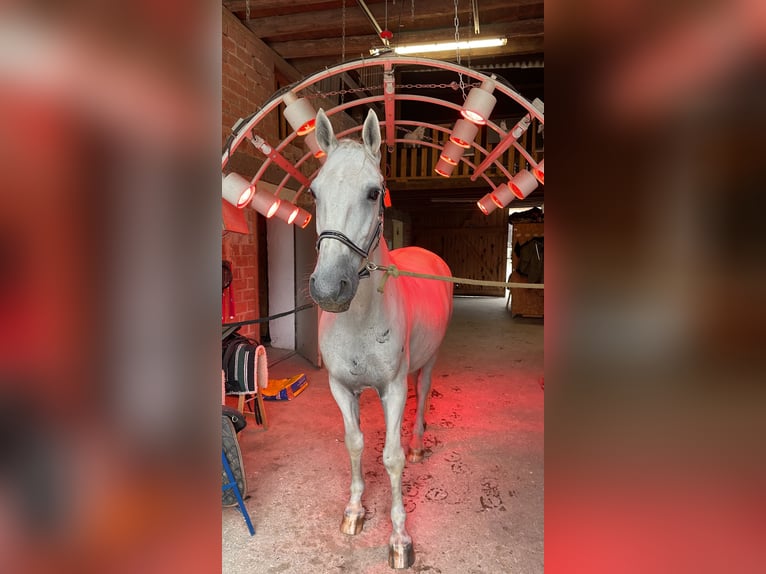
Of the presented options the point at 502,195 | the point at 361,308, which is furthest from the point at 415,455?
the point at 502,195

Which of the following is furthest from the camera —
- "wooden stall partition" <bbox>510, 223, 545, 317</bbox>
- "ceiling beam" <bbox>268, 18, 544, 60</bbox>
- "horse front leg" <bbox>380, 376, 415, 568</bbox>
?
"wooden stall partition" <bbox>510, 223, 545, 317</bbox>

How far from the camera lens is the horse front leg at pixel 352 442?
6.41ft

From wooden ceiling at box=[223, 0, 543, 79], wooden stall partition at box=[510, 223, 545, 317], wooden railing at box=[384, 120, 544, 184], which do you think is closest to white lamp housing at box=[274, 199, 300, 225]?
wooden ceiling at box=[223, 0, 543, 79]

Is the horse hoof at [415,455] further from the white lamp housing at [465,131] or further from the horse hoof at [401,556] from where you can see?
the white lamp housing at [465,131]

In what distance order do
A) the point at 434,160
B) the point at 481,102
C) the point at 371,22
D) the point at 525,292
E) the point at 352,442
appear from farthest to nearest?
the point at 525,292, the point at 434,160, the point at 371,22, the point at 352,442, the point at 481,102

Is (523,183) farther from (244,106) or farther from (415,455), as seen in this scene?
(244,106)

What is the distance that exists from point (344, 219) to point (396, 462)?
1225 millimetres

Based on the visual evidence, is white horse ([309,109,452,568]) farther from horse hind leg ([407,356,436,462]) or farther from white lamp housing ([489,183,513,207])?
white lamp housing ([489,183,513,207])

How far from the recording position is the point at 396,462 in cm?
191

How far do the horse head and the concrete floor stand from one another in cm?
129

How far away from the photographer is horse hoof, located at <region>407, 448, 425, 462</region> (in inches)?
107
